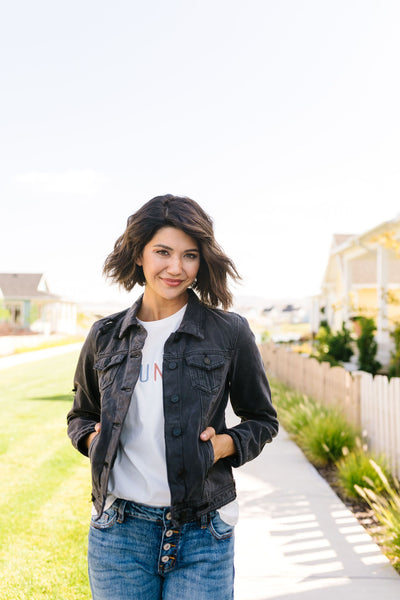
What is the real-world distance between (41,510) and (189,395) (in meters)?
4.03

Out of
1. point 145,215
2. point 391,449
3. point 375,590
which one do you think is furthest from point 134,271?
point 391,449

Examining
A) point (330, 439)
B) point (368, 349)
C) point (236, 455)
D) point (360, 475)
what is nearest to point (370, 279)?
point (368, 349)

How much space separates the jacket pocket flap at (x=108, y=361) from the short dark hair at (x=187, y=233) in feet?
1.32

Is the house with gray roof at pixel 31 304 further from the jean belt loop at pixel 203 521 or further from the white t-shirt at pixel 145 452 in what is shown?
the jean belt loop at pixel 203 521

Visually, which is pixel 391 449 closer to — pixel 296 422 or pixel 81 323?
pixel 296 422

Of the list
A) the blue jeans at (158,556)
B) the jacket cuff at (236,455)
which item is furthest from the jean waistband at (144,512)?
the jacket cuff at (236,455)

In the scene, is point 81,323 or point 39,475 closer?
point 39,475

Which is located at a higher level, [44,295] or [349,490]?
[44,295]

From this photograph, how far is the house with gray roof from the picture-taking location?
Answer: 153ft

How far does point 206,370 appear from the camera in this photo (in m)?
1.96

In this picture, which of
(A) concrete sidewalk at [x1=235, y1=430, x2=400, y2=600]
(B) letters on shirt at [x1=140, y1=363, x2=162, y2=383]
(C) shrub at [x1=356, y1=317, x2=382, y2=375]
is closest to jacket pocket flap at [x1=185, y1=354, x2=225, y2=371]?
(B) letters on shirt at [x1=140, y1=363, x2=162, y2=383]

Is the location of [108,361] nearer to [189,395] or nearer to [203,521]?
[189,395]

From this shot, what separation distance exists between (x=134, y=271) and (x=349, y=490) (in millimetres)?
→ 3995

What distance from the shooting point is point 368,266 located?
25.8 metres
